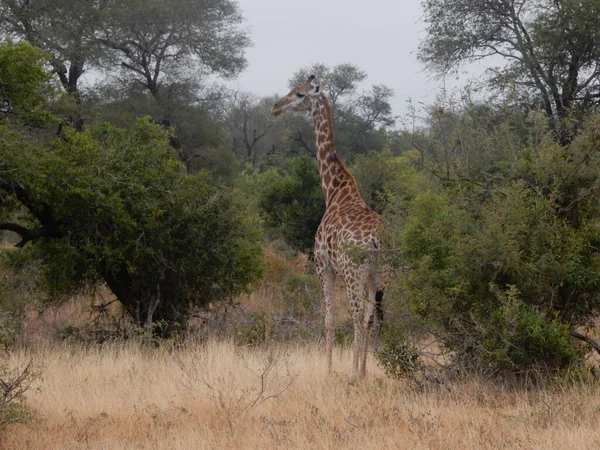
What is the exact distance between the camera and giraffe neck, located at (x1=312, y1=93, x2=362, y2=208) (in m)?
9.67

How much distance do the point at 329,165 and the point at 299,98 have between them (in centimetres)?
100

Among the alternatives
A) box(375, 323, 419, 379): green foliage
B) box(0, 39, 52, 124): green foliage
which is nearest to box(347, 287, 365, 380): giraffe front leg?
box(375, 323, 419, 379): green foliage

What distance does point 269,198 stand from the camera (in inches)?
865

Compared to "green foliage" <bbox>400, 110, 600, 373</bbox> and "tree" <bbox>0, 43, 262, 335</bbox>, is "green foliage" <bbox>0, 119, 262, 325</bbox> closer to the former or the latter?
"tree" <bbox>0, 43, 262, 335</bbox>

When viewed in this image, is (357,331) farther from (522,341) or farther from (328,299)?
(522,341)

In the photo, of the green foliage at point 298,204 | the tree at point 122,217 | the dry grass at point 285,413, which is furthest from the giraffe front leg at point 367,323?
the green foliage at point 298,204

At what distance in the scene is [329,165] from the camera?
10086 millimetres

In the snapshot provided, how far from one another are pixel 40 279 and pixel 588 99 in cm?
1345

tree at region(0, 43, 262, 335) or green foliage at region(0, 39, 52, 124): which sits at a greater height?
green foliage at region(0, 39, 52, 124)

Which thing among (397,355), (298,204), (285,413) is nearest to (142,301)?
(397,355)

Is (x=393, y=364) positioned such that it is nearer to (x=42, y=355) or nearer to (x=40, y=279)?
(x=42, y=355)

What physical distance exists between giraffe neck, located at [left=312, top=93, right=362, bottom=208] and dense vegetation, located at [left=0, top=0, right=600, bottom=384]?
67cm

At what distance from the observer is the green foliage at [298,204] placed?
21203mm

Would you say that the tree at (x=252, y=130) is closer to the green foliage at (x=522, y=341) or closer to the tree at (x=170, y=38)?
the tree at (x=170, y=38)
